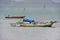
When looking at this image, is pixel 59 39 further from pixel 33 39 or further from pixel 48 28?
pixel 48 28

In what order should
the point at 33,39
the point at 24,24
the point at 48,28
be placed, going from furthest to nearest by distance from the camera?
the point at 24,24 < the point at 48,28 < the point at 33,39

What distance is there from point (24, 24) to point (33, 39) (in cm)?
166

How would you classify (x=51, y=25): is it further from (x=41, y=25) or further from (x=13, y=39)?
(x=13, y=39)

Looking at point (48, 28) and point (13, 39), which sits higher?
point (13, 39)

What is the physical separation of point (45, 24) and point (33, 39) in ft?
5.16

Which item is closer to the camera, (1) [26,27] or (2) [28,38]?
(2) [28,38]

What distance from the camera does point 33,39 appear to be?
9.78 feet

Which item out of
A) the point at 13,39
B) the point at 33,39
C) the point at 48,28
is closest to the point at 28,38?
the point at 33,39

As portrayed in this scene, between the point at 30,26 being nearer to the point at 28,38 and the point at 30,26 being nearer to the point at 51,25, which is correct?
the point at 51,25

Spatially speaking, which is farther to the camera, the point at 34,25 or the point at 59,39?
the point at 34,25

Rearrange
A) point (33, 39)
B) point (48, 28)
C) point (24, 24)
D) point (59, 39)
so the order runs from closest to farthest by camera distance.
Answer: point (59, 39), point (33, 39), point (48, 28), point (24, 24)

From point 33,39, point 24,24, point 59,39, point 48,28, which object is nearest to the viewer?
point 59,39

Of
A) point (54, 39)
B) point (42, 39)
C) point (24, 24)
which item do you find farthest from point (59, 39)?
point (24, 24)

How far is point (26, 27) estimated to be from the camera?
440cm
